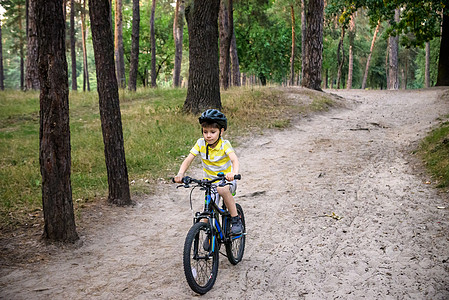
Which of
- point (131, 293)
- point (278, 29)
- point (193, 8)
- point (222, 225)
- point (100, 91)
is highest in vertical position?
point (278, 29)

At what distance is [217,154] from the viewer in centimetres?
443

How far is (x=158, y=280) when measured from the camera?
453cm

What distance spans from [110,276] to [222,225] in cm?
155

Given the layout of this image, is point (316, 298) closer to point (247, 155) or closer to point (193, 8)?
point (247, 155)

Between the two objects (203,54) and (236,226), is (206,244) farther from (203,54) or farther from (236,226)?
(203,54)

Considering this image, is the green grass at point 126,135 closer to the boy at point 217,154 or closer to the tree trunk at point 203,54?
the tree trunk at point 203,54

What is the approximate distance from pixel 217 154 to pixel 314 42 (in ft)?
49.2

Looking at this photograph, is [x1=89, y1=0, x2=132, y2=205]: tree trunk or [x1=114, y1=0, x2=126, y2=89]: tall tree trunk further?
[x1=114, y1=0, x2=126, y2=89]: tall tree trunk

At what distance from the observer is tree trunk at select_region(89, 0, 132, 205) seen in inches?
257

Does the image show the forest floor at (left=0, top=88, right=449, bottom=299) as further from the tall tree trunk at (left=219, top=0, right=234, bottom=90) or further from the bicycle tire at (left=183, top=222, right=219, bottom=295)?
the tall tree trunk at (left=219, top=0, right=234, bottom=90)

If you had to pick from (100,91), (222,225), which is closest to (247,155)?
(100,91)

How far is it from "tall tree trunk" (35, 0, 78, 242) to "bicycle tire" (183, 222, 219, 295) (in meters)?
2.38

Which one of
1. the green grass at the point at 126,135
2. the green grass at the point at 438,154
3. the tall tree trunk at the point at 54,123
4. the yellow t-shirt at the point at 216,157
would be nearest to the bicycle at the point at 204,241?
the yellow t-shirt at the point at 216,157

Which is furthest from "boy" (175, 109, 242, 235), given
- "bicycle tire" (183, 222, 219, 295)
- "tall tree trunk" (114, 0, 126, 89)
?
"tall tree trunk" (114, 0, 126, 89)
